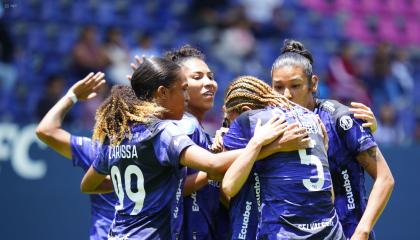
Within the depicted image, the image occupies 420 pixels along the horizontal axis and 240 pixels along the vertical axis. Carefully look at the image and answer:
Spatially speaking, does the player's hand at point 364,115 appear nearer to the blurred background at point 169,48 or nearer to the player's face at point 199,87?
the player's face at point 199,87

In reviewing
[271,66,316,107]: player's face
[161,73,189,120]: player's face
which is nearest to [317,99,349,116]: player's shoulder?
[271,66,316,107]: player's face

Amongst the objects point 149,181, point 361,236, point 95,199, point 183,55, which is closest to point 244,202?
point 149,181

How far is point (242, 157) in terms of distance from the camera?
4.27 metres

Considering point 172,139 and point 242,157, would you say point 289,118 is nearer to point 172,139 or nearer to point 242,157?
point 242,157

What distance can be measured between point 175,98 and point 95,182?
789 mm

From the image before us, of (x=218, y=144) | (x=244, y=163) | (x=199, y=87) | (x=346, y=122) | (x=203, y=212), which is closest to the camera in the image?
(x=244, y=163)

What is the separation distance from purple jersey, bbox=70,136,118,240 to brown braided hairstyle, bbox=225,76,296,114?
4.72 ft

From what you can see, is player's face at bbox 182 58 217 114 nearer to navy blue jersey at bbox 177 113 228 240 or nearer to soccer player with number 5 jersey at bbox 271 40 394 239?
navy blue jersey at bbox 177 113 228 240

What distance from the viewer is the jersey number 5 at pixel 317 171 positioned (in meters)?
4.34

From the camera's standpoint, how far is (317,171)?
438 cm

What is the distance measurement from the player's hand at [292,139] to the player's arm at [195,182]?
645 mm

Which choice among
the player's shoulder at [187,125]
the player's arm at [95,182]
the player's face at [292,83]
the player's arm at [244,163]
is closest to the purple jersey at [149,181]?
the player's shoulder at [187,125]

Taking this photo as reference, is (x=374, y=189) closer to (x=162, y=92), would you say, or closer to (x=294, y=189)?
(x=294, y=189)

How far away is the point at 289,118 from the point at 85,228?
584cm
